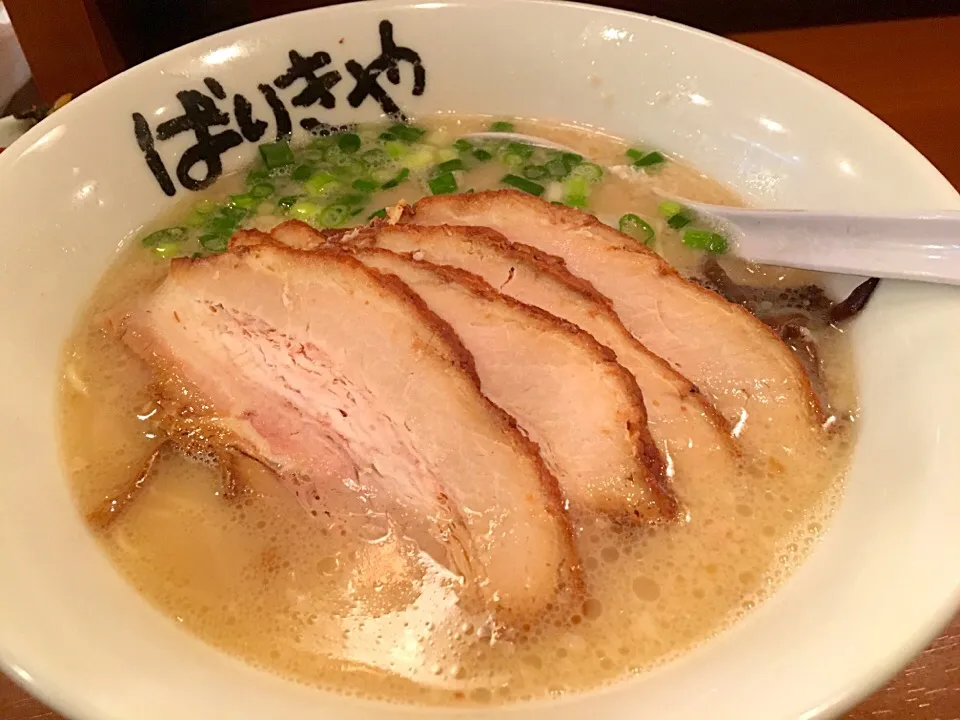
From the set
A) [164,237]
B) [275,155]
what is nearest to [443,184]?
[275,155]

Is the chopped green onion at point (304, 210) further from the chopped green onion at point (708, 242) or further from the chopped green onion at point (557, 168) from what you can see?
the chopped green onion at point (708, 242)

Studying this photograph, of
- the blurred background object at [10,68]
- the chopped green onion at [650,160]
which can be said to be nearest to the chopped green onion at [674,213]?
the chopped green onion at [650,160]

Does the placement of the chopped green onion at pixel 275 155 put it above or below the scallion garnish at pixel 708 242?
above

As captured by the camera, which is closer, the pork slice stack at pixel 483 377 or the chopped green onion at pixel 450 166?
the pork slice stack at pixel 483 377

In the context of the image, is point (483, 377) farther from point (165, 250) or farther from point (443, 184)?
point (165, 250)

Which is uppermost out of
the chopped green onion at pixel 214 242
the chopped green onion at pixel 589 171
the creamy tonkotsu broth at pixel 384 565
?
the chopped green onion at pixel 214 242

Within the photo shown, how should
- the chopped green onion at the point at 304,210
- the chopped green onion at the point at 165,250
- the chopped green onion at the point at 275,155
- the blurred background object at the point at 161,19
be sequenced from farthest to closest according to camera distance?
the blurred background object at the point at 161,19
the chopped green onion at the point at 275,155
the chopped green onion at the point at 304,210
the chopped green onion at the point at 165,250
